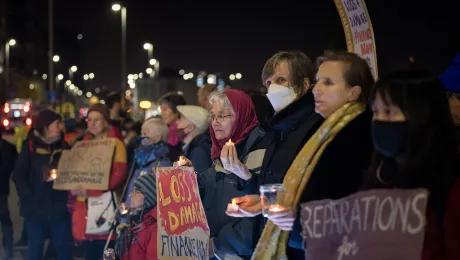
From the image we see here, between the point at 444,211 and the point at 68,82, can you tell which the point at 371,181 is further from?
the point at 68,82

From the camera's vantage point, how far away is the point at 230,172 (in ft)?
17.4

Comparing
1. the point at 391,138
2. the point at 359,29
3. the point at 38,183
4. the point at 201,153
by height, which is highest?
the point at 359,29

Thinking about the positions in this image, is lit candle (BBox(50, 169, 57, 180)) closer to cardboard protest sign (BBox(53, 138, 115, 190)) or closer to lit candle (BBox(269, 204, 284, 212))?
cardboard protest sign (BBox(53, 138, 115, 190))

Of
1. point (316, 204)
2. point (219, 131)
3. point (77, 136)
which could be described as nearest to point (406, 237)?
point (316, 204)

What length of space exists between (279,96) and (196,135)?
2415 mm

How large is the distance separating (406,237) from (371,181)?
1.19ft

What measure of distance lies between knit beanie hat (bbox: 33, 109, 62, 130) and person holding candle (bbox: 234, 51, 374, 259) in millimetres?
5915

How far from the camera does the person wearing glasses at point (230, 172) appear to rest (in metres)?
5.14

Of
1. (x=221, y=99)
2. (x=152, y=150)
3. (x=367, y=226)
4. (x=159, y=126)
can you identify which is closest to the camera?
(x=367, y=226)

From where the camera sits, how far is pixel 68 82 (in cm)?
13312

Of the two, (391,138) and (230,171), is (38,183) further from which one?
(391,138)

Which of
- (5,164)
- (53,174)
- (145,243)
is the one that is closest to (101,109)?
(53,174)

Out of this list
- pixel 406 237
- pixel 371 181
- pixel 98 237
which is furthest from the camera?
pixel 98 237

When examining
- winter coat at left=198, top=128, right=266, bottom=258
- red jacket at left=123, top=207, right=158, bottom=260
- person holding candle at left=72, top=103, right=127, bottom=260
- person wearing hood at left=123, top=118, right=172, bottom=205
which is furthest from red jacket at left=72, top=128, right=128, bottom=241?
winter coat at left=198, top=128, right=266, bottom=258
